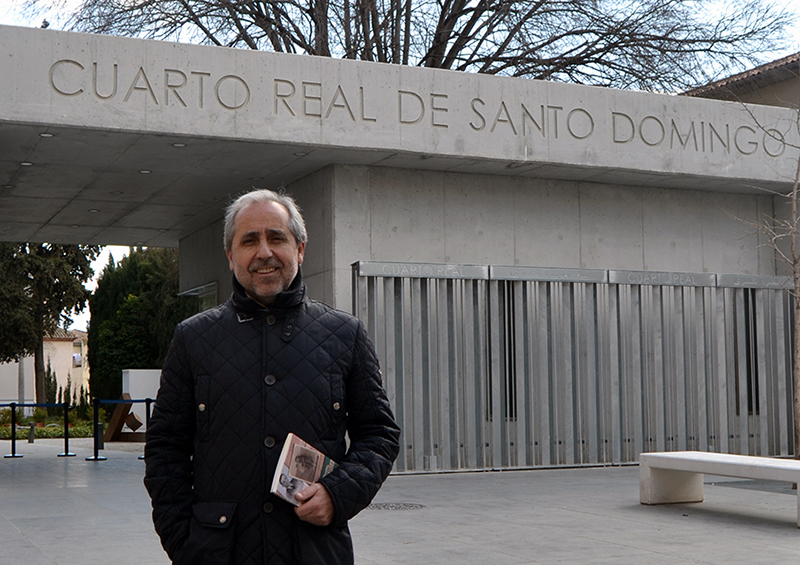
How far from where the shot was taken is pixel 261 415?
10.2ft

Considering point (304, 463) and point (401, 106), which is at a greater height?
point (401, 106)

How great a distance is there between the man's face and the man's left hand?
614 millimetres

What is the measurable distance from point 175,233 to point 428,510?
11.0 m

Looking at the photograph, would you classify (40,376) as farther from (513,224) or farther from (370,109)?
(370,109)

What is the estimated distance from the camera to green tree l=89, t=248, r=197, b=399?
133 feet

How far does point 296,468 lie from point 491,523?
6245mm

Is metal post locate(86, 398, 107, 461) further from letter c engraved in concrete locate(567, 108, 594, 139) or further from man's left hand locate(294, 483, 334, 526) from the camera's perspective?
man's left hand locate(294, 483, 334, 526)

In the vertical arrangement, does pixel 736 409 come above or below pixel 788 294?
below

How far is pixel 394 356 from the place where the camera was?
13344 mm

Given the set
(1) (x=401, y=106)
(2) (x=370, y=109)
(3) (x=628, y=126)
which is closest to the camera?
(2) (x=370, y=109)

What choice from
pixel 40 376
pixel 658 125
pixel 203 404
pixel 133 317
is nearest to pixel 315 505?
pixel 203 404

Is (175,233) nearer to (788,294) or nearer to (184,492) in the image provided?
(788,294)

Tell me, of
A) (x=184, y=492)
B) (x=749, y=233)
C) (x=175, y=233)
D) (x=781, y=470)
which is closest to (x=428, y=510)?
(x=781, y=470)

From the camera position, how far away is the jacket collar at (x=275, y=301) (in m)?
3.21
